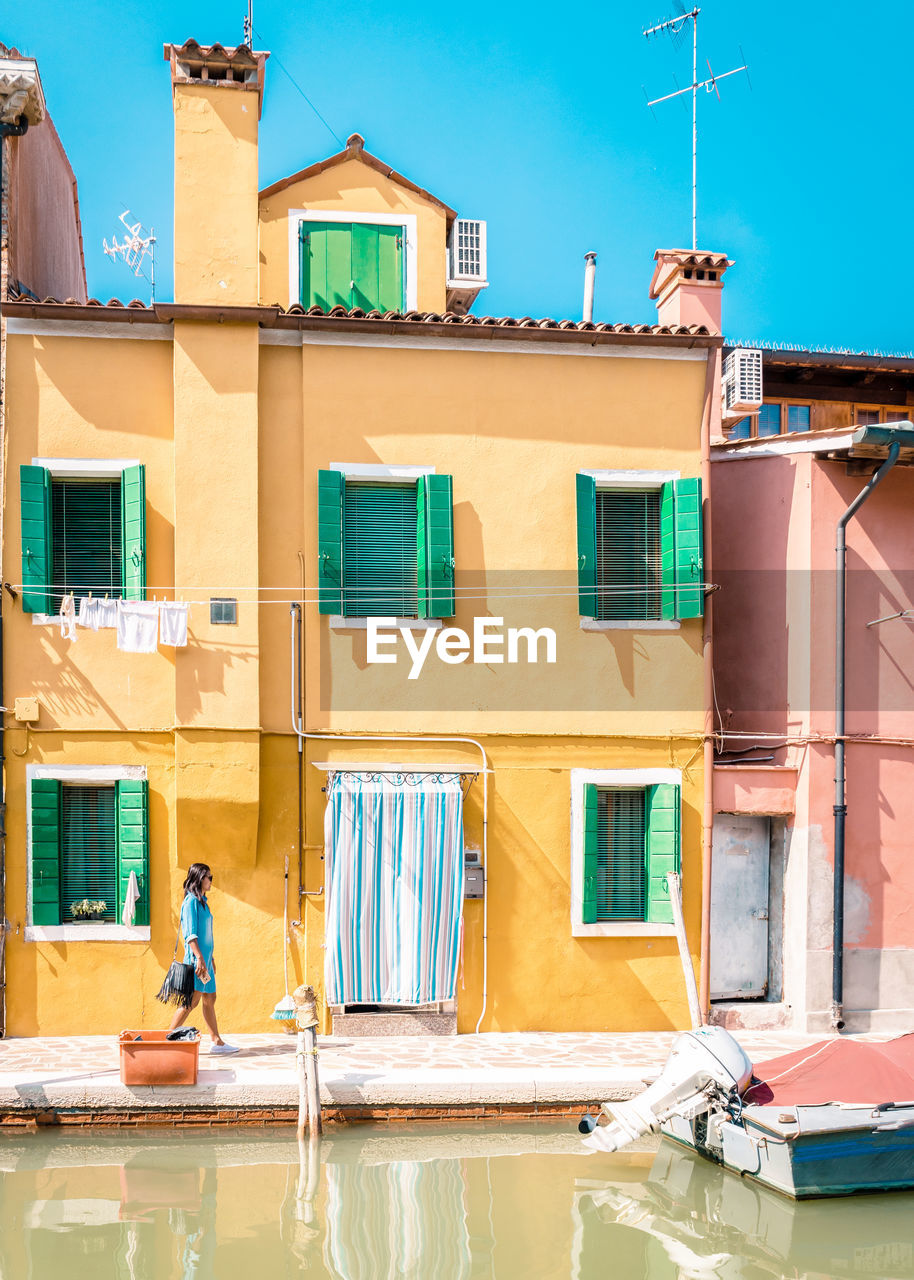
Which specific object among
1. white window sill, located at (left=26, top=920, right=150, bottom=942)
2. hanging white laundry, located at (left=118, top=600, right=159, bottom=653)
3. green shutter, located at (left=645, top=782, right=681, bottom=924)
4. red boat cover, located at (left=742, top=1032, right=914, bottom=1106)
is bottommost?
red boat cover, located at (left=742, top=1032, right=914, bottom=1106)

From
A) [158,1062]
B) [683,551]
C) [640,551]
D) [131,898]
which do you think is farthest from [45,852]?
[683,551]

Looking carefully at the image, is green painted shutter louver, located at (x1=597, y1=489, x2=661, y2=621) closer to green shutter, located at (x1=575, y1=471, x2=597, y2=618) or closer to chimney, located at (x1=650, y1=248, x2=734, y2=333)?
green shutter, located at (x1=575, y1=471, x2=597, y2=618)

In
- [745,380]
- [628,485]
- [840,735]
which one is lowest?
[840,735]

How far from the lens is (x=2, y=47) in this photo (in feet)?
42.4

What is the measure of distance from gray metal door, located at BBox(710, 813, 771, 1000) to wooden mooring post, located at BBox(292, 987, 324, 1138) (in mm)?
4659

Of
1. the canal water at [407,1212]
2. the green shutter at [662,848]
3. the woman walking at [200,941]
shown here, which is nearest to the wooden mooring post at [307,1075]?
the canal water at [407,1212]

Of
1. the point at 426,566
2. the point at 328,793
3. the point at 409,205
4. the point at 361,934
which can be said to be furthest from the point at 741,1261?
the point at 409,205

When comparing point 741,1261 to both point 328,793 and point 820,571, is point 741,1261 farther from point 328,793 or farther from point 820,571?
point 820,571

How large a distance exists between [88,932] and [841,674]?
25.3 feet

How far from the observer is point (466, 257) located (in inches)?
623

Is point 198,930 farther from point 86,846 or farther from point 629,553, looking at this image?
point 629,553

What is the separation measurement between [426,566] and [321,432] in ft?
5.40

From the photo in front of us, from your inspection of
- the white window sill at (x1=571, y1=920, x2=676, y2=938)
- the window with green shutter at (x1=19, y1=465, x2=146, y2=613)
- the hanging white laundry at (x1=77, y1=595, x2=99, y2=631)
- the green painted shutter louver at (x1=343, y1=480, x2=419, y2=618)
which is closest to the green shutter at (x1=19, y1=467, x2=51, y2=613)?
the window with green shutter at (x1=19, y1=465, x2=146, y2=613)

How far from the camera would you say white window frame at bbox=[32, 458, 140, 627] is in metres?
12.5
